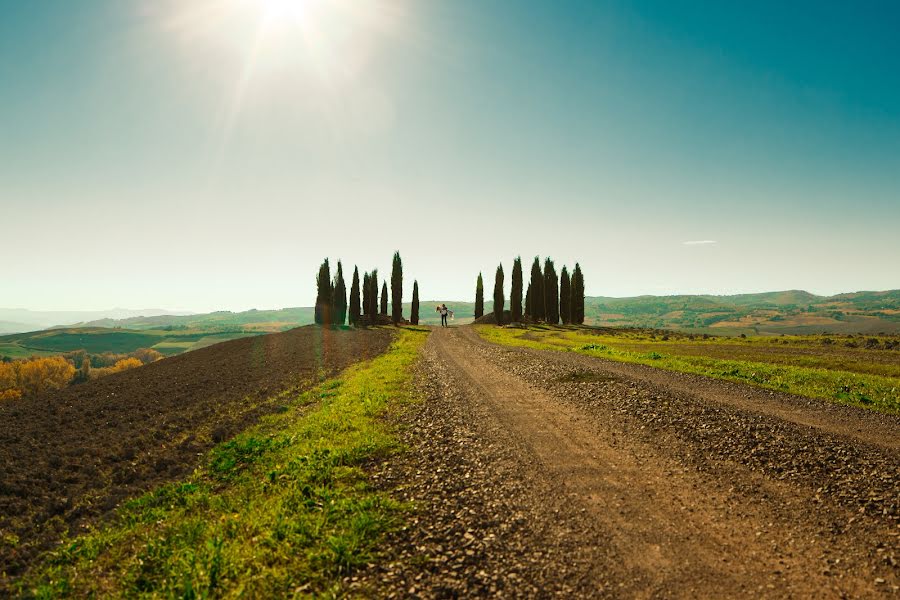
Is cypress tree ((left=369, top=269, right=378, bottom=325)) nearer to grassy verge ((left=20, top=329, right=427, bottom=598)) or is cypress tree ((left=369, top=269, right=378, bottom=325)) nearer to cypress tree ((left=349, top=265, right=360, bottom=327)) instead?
cypress tree ((left=349, top=265, right=360, bottom=327))

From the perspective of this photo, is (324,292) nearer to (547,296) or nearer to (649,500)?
(547,296)

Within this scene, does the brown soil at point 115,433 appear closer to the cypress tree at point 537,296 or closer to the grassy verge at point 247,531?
the grassy verge at point 247,531

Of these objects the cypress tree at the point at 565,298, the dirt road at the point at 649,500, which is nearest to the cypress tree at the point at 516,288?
the cypress tree at the point at 565,298

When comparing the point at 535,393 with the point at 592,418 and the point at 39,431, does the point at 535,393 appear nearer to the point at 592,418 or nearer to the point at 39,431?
the point at 592,418

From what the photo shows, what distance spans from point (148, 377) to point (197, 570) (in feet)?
113

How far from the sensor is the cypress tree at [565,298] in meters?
88.9

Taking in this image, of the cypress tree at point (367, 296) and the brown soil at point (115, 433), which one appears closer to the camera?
the brown soil at point (115, 433)

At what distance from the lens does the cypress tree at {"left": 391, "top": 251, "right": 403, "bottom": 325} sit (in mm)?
89731

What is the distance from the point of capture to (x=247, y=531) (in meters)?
8.78

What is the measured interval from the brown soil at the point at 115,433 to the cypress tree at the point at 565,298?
5995 cm

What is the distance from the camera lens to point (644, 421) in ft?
48.2

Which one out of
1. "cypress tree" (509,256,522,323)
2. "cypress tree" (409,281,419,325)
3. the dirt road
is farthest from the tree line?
the dirt road

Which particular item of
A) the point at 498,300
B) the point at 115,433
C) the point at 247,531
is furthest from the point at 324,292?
the point at 247,531

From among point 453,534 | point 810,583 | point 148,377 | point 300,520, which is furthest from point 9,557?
point 148,377
